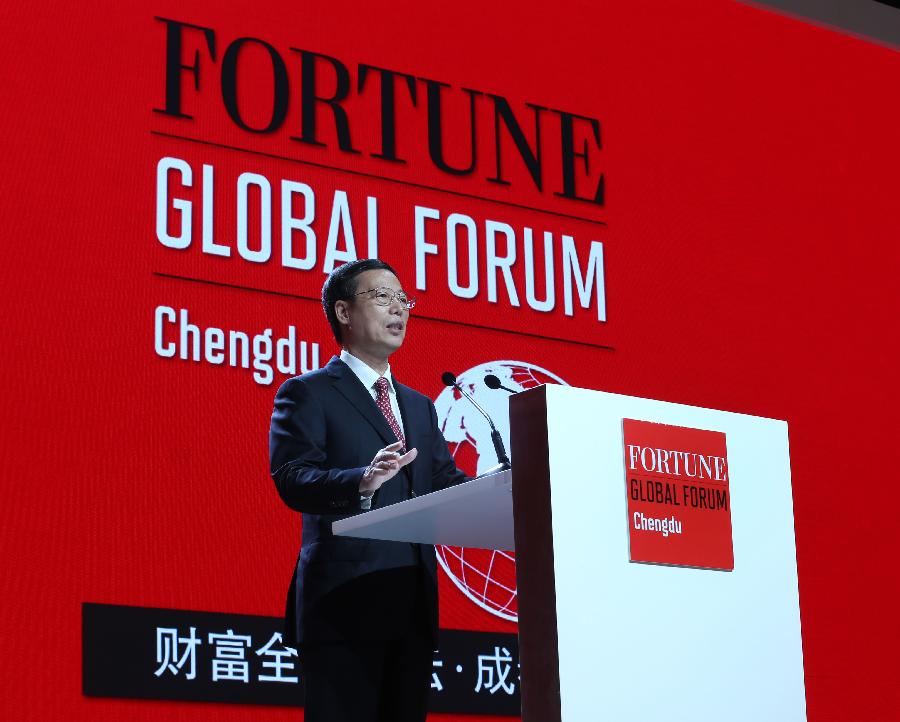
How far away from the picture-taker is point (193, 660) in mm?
3447

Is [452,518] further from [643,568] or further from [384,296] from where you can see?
[384,296]

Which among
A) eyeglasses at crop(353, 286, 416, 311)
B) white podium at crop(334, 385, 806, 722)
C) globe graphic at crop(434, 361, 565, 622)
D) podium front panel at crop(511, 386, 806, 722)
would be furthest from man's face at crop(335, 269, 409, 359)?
globe graphic at crop(434, 361, 565, 622)

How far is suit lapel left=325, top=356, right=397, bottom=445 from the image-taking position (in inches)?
102

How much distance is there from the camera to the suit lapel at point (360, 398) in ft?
8.49

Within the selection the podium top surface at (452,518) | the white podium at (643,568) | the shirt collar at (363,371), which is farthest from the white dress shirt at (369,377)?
the white podium at (643,568)

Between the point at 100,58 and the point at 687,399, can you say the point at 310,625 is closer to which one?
the point at 100,58

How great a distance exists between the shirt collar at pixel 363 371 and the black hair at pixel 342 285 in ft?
0.21

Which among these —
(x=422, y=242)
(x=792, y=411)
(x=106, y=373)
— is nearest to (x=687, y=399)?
(x=792, y=411)

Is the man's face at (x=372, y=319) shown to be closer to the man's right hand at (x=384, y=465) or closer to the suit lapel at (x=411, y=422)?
the suit lapel at (x=411, y=422)

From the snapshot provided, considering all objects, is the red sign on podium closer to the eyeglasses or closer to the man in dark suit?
the man in dark suit

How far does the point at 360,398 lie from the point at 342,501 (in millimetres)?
294

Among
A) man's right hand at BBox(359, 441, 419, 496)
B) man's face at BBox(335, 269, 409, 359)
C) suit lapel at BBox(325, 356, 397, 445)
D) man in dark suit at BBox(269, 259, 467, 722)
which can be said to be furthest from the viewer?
man's face at BBox(335, 269, 409, 359)

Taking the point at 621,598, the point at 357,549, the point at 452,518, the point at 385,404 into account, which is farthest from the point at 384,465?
the point at 621,598

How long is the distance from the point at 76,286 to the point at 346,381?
117cm
